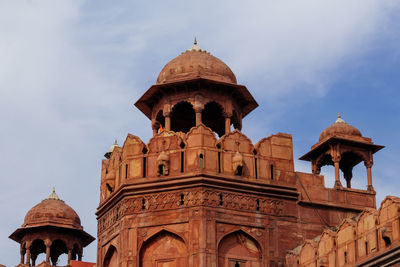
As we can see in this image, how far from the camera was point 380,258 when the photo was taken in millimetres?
19438

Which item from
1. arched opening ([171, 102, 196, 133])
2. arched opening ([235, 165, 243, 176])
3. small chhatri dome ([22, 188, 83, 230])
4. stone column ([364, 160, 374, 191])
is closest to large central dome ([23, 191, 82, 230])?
small chhatri dome ([22, 188, 83, 230])

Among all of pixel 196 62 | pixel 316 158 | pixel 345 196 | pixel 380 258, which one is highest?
pixel 196 62

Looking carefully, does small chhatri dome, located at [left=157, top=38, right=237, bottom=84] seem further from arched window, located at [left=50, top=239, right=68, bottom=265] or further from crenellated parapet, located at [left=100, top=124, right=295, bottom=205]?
arched window, located at [left=50, top=239, right=68, bottom=265]

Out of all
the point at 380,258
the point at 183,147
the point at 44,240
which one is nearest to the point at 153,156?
the point at 183,147

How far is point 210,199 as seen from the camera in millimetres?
23484

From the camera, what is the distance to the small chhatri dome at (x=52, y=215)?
37.3 m

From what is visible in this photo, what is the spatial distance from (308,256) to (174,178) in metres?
4.00

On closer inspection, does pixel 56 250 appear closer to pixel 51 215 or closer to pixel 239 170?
pixel 51 215

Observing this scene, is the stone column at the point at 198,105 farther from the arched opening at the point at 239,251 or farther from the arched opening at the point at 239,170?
the arched opening at the point at 239,251

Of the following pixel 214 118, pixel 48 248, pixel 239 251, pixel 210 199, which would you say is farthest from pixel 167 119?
pixel 48 248

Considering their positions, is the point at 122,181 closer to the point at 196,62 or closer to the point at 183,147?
the point at 183,147

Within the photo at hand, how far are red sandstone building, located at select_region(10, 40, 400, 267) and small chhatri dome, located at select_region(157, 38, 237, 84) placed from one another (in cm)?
4

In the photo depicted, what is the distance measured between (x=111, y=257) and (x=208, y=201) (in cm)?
342

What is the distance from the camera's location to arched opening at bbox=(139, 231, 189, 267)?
23.2 meters
